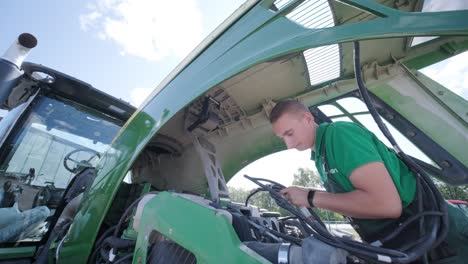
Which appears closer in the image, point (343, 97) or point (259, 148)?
point (343, 97)

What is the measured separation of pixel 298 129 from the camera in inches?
53.8

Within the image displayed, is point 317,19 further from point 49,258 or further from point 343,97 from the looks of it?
point 49,258

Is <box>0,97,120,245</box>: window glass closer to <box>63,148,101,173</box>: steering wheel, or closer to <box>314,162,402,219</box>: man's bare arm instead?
<box>63,148,101,173</box>: steering wheel

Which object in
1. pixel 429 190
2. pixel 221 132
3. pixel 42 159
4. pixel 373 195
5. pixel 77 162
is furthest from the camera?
pixel 221 132

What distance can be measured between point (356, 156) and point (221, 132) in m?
2.03

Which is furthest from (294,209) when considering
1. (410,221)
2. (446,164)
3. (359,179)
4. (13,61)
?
(13,61)

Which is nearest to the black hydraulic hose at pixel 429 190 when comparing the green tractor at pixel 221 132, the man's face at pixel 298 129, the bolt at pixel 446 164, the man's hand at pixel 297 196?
the green tractor at pixel 221 132

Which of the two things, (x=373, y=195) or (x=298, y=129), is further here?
(x=298, y=129)

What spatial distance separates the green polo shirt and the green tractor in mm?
136

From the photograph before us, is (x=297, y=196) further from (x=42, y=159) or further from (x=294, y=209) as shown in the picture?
(x=42, y=159)

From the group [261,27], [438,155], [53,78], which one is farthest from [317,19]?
[53,78]

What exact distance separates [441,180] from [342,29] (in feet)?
4.65

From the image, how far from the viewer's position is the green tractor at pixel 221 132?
91 cm

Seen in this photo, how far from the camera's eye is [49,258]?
2.01 metres
